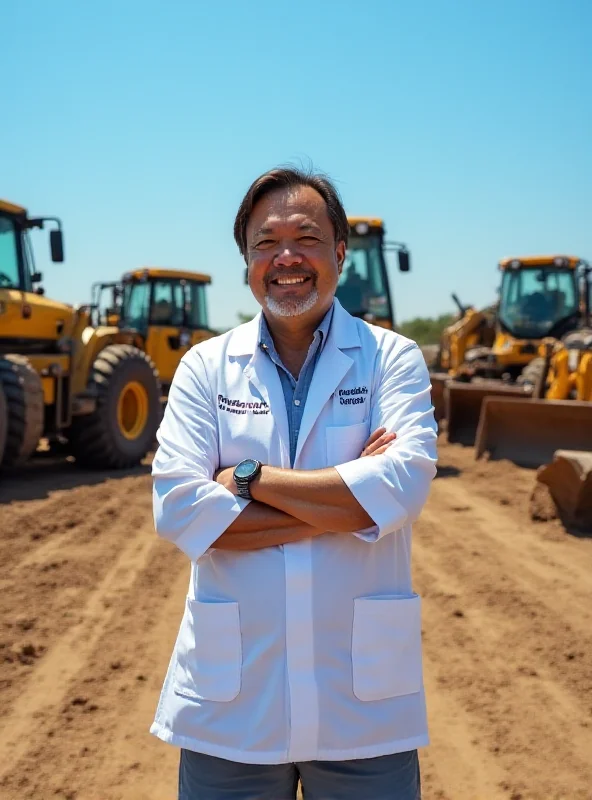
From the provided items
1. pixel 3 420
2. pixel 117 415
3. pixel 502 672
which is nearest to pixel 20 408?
pixel 3 420

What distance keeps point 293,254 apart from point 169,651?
2855mm

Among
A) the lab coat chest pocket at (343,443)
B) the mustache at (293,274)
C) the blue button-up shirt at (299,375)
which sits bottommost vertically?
the lab coat chest pocket at (343,443)

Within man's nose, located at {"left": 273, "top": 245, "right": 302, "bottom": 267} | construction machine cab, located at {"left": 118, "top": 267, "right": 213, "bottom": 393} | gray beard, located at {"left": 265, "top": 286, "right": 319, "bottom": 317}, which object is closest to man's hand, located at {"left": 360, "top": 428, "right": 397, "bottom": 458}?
gray beard, located at {"left": 265, "top": 286, "right": 319, "bottom": 317}

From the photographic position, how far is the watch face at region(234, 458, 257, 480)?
2.02 meters

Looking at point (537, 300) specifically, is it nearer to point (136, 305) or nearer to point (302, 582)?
point (136, 305)

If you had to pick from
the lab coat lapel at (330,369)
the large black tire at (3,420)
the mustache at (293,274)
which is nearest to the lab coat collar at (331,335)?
the lab coat lapel at (330,369)

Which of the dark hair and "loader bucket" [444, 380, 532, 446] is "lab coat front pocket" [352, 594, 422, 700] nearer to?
the dark hair

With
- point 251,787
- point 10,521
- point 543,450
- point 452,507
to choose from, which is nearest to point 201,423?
point 251,787

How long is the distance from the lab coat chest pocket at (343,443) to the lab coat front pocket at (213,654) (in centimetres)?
42

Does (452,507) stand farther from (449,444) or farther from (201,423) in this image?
(201,423)

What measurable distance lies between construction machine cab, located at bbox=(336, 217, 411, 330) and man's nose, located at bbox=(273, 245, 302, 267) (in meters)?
8.87

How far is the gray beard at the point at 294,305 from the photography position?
2.16 meters

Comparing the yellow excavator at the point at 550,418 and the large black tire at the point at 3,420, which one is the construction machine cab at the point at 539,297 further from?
the large black tire at the point at 3,420

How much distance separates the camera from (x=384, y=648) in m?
1.92
